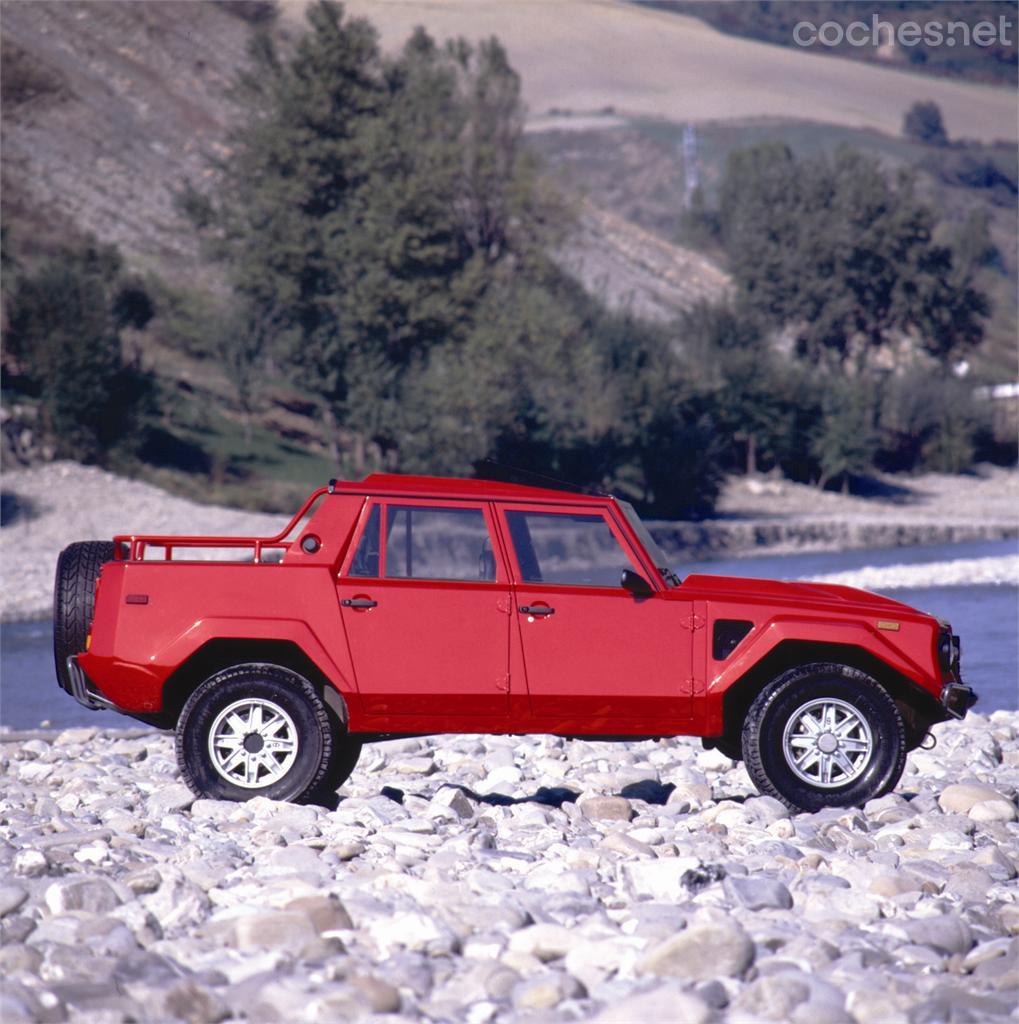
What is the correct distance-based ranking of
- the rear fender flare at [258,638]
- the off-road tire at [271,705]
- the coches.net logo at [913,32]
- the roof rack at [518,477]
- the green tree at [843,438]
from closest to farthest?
the rear fender flare at [258,638] < the off-road tire at [271,705] < the roof rack at [518,477] < the green tree at [843,438] < the coches.net logo at [913,32]

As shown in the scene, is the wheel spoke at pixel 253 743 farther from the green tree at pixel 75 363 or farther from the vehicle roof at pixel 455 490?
the green tree at pixel 75 363

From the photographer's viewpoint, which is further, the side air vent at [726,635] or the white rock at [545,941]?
the side air vent at [726,635]

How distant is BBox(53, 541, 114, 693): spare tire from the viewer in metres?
8.62

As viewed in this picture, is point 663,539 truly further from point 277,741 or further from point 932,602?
point 277,741

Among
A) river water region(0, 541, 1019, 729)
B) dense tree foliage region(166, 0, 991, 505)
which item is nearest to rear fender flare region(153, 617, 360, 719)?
river water region(0, 541, 1019, 729)

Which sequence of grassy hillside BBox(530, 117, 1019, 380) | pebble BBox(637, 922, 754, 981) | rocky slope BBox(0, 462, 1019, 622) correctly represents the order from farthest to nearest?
grassy hillside BBox(530, 117, 1019, 380), rocky slope BBox(0, 462, 1019, 622), pebble BBox(637, 922, 754, 981)

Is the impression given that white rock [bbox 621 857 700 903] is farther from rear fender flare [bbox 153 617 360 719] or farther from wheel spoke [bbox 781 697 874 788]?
rear fender flare [bbox 153 617 360 719]

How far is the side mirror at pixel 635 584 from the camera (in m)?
8.30

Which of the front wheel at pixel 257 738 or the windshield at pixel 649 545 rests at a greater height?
the windshield at pixel 649 545

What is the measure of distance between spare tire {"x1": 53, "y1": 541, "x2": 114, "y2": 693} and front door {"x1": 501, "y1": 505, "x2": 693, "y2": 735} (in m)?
2.40

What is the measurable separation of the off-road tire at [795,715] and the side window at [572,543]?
1.10 meters

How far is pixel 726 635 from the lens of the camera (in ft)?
28.0

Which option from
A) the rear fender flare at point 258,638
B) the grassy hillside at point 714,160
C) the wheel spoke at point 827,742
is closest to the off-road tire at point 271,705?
the rear fender flare at point 258,638

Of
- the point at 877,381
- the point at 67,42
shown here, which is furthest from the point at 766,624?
the point at 67,42
